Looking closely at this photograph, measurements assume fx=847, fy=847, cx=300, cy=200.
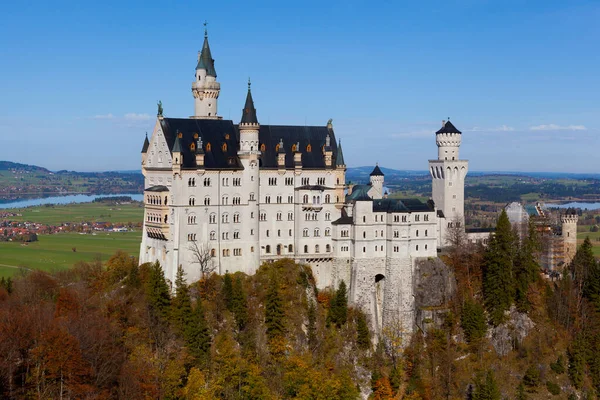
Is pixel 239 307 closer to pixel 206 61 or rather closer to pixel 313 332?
pixel 313 332

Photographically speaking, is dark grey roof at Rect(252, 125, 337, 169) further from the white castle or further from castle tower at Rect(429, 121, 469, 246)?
castle tower at Rect(429, 121, 469, 246)

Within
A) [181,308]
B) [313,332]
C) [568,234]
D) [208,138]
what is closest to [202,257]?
[181,308]

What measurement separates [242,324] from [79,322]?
16.1 m

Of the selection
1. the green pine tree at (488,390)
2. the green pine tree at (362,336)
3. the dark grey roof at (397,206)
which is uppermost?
the dark grey roof at (397,206)

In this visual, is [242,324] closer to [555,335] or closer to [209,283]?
[209,283]

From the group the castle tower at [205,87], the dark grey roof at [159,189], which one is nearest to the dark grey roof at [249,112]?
the castle tower at [205,87]

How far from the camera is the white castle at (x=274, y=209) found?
3196 inches

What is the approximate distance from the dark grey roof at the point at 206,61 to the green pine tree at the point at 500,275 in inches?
1358

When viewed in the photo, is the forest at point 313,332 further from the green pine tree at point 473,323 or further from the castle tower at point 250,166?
the castle tower at point 250,166

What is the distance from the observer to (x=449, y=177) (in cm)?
9344

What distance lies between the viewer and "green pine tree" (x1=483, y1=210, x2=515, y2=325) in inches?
3415

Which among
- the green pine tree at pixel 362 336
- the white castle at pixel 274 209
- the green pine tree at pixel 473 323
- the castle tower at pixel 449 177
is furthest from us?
the castle tower at pixel 449 177

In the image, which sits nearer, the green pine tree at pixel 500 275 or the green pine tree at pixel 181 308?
the green pine tree at pixel 181 308

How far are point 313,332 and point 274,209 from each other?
42.9ft
